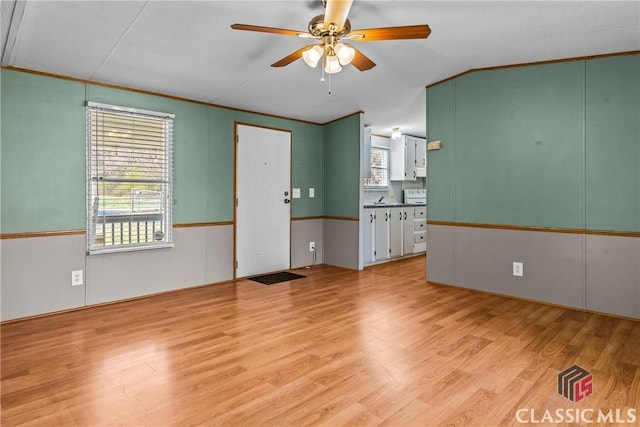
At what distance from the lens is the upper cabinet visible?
23.5 feet

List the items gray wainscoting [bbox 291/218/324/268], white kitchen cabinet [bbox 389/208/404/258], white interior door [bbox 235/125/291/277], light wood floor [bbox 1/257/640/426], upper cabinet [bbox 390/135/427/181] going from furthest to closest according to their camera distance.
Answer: upper cabinet [bbox 390/135/427/181] < white kitchen cabinet [bbox 389/208/404/258] < gray wainscoting [bbox 291/218/324/268] < white interior door [bbox 235/125/291/277] < light wood floor [bbox 1/257/640/426]

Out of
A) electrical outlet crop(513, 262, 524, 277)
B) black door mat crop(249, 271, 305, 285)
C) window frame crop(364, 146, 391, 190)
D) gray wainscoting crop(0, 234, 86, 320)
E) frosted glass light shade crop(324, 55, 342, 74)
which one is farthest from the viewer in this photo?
window frame crop(364, 146, 391, 190)

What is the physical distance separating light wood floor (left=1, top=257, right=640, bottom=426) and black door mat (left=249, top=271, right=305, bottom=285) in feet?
2.78

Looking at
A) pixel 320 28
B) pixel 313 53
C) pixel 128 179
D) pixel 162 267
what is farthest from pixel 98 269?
pixel 320 28

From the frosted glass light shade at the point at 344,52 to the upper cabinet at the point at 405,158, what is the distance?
4692mm

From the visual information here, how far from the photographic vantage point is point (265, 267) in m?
5.26

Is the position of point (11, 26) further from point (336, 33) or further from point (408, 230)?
point (408, 230)

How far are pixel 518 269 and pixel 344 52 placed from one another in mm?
2953

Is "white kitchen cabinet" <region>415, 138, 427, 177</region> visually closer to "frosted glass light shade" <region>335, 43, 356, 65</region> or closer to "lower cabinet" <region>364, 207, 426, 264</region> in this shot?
"lower cabinet" <region>364, 207, 426, 264</region>

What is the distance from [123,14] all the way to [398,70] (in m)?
2.61

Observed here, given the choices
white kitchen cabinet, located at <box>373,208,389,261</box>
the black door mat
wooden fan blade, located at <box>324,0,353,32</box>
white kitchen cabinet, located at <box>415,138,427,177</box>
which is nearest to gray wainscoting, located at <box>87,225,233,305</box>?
the black door mat

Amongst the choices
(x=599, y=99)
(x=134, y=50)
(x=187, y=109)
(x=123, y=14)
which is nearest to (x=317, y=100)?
(x=187, y=109)

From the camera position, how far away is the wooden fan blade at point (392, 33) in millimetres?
2279

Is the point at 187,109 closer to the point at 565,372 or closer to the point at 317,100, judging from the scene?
the point at 317,100
